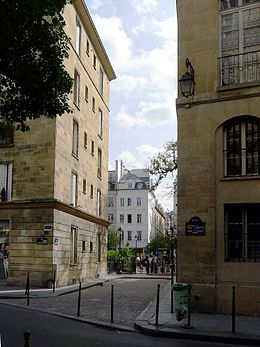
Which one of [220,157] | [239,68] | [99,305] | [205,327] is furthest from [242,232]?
[99,305]

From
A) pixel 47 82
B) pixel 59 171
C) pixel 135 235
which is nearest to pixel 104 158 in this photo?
pixel 59 171

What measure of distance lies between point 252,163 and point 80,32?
2045cm

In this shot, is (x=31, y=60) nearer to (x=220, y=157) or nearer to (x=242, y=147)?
(x=220, y=157)

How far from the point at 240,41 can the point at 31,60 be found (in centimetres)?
743

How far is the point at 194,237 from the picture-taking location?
48.9 feet

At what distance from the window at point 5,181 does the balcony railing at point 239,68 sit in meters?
14.9

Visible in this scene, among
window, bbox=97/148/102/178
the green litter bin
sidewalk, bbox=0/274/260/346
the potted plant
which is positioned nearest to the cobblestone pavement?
sidewalk, bbox=0/274/260/346

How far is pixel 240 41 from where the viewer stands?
50.4ft

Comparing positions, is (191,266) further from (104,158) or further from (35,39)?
(104,158)

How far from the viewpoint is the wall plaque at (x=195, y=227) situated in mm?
14820

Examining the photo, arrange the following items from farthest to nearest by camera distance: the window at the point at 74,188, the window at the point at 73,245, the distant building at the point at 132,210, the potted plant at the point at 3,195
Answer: the distant building at the point at 132,210 → the window at the point at 74,188 → the window at the point at 73,245 → the potted plant at the point at 3,195

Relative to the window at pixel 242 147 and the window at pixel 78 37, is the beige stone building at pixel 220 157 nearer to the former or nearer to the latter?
the window at pixel 242 147

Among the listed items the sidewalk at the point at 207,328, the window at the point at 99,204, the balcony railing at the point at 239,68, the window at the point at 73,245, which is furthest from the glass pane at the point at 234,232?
the window at the point at 99,204

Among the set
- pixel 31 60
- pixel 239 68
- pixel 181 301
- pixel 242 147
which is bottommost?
pixel 181 301
